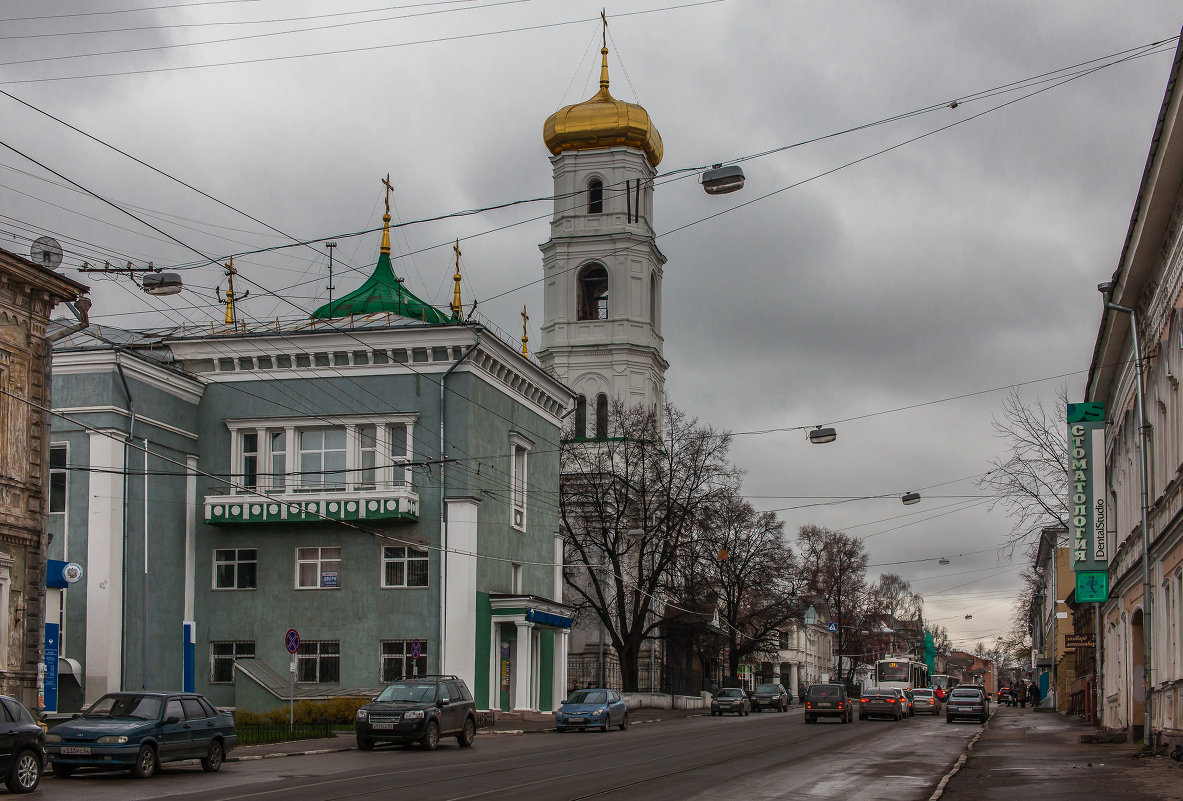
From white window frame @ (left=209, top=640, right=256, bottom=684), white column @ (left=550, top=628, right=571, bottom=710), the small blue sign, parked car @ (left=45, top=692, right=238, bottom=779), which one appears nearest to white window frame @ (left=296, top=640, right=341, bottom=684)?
white window frame @ (left=209, top=640, right=256, bottom=684)

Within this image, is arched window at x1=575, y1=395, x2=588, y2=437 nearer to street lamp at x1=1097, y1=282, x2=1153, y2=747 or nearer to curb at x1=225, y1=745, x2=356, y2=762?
curb at x1=225, y1=745, x2=356, y2=762

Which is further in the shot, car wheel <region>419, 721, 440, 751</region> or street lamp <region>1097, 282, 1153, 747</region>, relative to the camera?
car wheel <region>419, 721, 440, 751</region>

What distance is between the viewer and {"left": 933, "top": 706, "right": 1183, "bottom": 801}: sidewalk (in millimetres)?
16750

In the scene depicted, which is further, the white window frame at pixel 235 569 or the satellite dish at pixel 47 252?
the white window frame at pixel 235 569

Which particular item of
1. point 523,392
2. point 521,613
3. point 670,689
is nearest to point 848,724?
point 521,613

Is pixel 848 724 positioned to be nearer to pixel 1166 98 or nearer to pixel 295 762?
pixel 295 762

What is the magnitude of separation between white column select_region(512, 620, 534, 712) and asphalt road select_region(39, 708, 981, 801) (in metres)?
11.7

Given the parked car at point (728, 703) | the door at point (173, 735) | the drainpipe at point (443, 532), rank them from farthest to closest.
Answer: the parked car at point (728, 703)
the drainpipe at point (443, 532)
the door at point (173, 735)

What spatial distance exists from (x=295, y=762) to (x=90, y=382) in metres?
19.4

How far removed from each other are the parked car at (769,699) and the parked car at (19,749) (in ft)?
184

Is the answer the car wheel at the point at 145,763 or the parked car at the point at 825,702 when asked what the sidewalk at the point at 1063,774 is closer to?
the car wheel at the point at 145,763

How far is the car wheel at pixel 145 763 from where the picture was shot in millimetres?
20344

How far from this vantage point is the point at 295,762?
958 inches

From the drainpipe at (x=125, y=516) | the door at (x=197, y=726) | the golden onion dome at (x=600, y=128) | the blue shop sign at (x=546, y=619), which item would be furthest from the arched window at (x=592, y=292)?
the door at (x=197, y=726)
